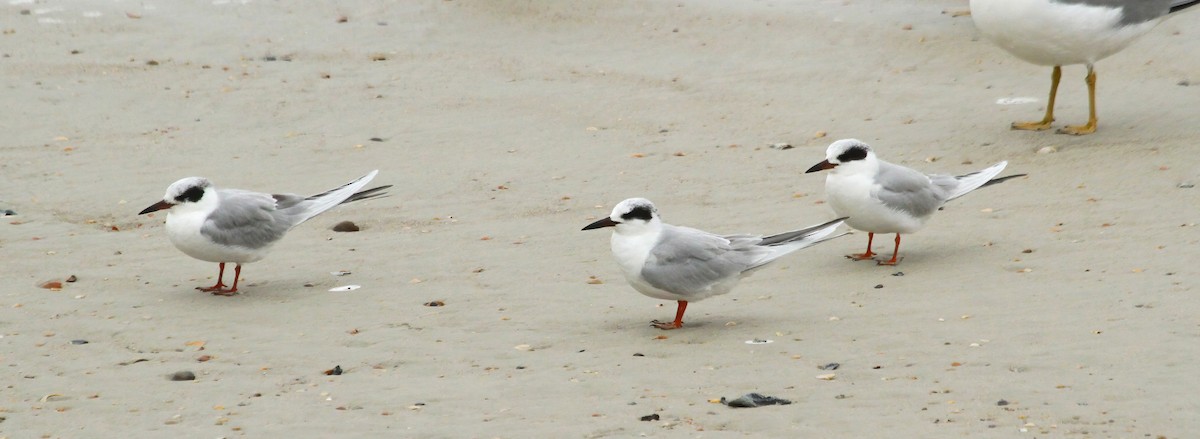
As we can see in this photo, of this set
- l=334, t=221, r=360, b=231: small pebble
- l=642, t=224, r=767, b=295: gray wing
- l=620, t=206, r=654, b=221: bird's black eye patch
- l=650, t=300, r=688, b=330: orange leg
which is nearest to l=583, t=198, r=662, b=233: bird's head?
l=620, t=206, r=654, b=221: bird's black eye patch

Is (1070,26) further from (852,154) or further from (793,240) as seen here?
(793,240)

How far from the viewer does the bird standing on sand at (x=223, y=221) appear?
683cm

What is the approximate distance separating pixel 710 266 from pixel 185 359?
2.28 metres

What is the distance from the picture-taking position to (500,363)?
5695 mm

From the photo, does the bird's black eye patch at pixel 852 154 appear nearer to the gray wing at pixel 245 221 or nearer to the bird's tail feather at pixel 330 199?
the bird's tail feather at pixel 330 199

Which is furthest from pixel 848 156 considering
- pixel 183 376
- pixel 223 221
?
pixel 183 376

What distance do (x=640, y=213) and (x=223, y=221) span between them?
2.10 meters

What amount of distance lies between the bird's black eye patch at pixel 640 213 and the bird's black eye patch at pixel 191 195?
2.18 metres

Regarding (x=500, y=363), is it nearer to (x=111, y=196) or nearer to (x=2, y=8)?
(x=111, y=196)

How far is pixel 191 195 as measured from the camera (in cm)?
690

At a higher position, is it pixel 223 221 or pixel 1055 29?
pixel 1055 29

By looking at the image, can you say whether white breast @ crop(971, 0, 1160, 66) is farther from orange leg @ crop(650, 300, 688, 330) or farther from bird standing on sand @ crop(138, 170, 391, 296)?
bird standing on sand @ crop(138, 170, 391, 296)

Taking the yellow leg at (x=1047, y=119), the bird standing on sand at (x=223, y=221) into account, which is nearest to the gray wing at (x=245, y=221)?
the bird standing on sand at (x=223, y=221)

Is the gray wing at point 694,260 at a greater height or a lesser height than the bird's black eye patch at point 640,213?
lesser
